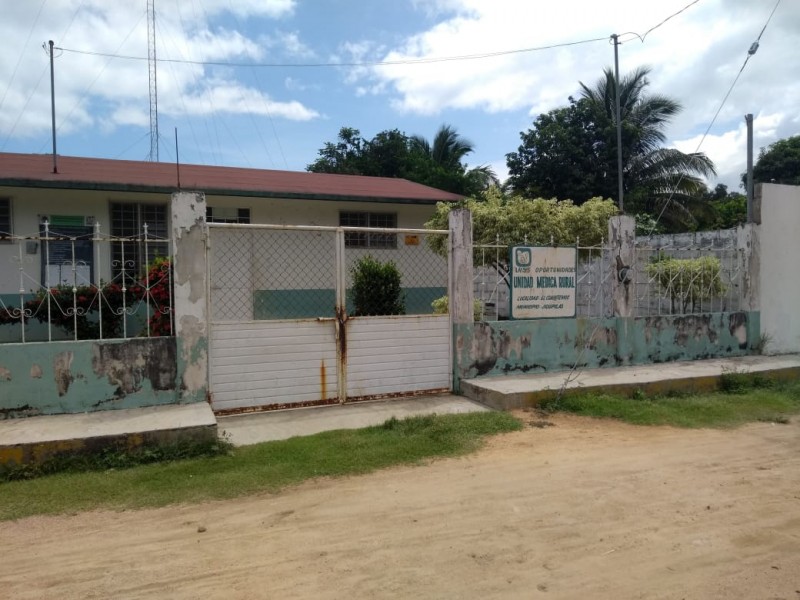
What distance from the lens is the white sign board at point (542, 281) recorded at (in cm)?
809

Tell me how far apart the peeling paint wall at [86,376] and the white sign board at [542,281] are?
4.46 metres

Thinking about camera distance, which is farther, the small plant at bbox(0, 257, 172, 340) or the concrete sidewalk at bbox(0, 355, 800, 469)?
the small plant at bbox(0, 257, 172, 340)

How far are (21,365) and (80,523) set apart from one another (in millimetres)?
2456

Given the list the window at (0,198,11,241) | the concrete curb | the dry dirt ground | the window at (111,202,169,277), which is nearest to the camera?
the dry dirt ground

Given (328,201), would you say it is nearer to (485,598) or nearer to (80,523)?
(80,523)

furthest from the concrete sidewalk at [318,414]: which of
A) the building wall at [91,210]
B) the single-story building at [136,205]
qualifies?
the building wall at [91,210]

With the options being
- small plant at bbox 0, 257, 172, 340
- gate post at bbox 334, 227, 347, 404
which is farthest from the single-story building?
gate post at bbox 334, 227, 347, 404

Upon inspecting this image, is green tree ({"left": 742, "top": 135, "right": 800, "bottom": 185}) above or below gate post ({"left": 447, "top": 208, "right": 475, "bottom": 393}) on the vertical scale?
above

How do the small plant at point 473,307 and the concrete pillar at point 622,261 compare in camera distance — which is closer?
the small plant at point 473,307

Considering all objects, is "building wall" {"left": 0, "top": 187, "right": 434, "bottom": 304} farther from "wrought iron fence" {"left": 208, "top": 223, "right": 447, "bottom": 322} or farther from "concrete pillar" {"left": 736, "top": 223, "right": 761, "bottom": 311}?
"concrete pillar" {"left": 736, "top": 223, "right": 761, "bottom": 311}

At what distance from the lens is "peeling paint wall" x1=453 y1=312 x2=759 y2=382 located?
25.8ft

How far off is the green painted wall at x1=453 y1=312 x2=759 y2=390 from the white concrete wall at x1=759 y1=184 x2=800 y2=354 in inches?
18.3

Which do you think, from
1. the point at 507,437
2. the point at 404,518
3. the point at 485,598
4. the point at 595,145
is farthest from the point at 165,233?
the point at 595,145

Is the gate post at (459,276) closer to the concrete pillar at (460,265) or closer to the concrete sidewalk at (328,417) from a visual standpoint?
the concrete pillar at (460,265)
